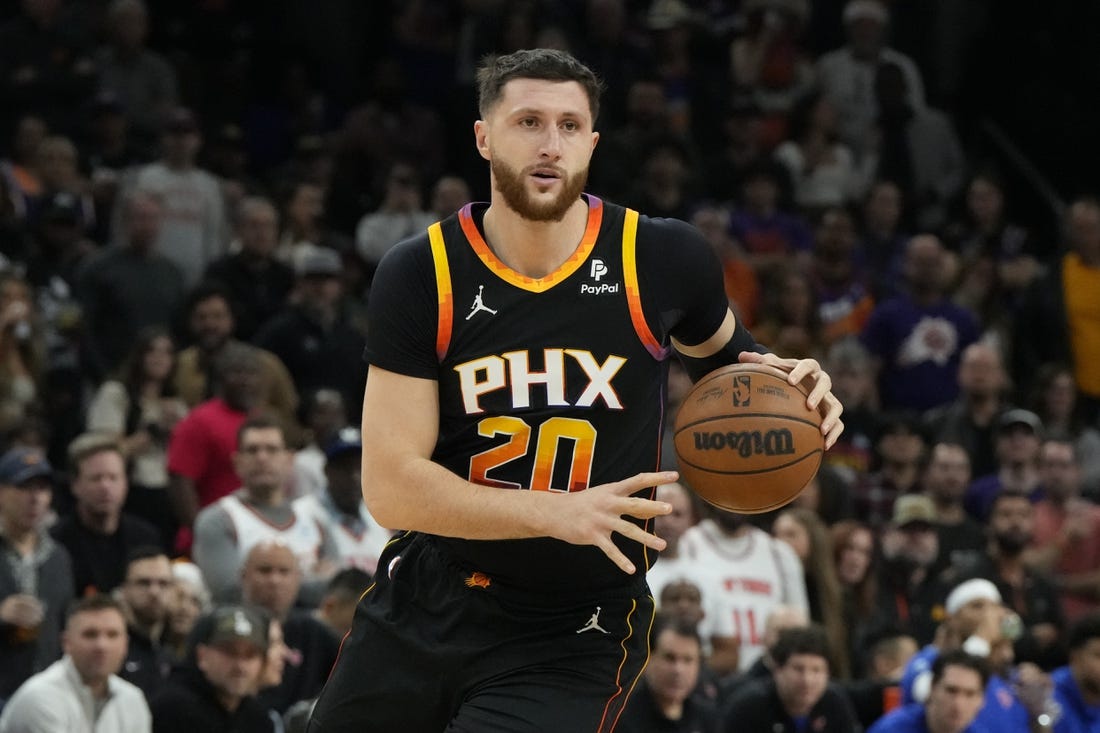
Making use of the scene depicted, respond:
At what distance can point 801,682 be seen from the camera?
9.23 metres

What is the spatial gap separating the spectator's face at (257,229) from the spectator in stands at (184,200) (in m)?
0.41

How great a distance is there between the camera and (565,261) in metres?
4.96

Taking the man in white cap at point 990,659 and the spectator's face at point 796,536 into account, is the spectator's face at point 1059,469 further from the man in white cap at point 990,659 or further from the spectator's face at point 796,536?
the spectator's face at point 796,536

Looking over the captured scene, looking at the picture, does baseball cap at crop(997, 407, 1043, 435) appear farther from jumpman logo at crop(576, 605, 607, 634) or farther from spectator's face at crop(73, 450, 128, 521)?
jumpman logo at crop(576, 605, 607, 634)

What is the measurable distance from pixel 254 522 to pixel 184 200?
3.77 m

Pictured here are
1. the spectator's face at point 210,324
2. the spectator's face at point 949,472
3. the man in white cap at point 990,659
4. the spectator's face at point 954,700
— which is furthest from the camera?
the spectator's face at point 949,472

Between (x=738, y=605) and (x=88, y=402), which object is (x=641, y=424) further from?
(x=88, y=402)

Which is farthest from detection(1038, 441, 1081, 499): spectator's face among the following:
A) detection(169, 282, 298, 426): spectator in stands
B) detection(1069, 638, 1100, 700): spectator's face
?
detection(169, 282, 298, 426): spectator in stands

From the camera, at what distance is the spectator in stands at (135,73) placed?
14.3 metres

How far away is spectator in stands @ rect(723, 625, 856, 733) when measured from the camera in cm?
926

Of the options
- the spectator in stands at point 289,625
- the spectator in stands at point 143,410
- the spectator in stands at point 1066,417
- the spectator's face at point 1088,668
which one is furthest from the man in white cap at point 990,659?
the spectator in stands at point 143,410

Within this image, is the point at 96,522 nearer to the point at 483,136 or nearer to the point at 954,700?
the point at 954,700

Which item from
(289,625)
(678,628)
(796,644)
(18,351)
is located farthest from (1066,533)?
(18,351)

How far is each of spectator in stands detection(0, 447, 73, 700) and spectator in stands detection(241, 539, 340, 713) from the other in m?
0.90
